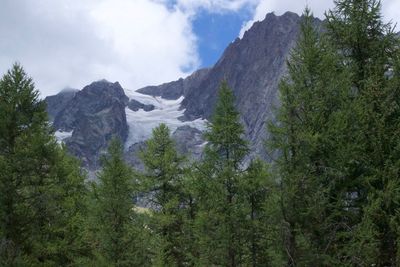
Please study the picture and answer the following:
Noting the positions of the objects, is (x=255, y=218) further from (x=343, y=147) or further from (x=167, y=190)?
(x=343, y=147)

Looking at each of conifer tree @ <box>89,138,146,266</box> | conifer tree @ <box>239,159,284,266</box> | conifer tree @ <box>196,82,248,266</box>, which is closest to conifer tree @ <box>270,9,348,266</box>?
conifer tree @ <box>239,159,284,266</box>

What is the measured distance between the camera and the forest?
48.6ft

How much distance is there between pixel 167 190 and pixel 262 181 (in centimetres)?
875

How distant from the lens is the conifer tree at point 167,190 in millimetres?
23766

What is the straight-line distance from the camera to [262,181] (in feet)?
57.4

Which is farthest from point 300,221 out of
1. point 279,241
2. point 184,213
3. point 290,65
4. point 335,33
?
point 184,213

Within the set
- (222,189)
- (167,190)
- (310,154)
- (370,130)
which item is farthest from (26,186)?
(370,130)

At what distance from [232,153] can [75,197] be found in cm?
943

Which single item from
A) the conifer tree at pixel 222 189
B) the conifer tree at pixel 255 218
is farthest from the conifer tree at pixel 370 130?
the conifer tree at pixel 222 189

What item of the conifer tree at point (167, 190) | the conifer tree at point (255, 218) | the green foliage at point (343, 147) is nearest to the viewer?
the green foliage at point (343, 147)

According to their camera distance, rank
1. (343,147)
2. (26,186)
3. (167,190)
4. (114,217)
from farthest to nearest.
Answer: (167,190)
(114,217)
(26,186)
(343,147)

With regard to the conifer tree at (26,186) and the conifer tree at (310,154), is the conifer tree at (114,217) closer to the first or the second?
the conifer tree at (26,186)

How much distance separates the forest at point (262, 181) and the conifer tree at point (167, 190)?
66mm

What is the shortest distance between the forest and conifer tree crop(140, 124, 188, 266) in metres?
0.07
